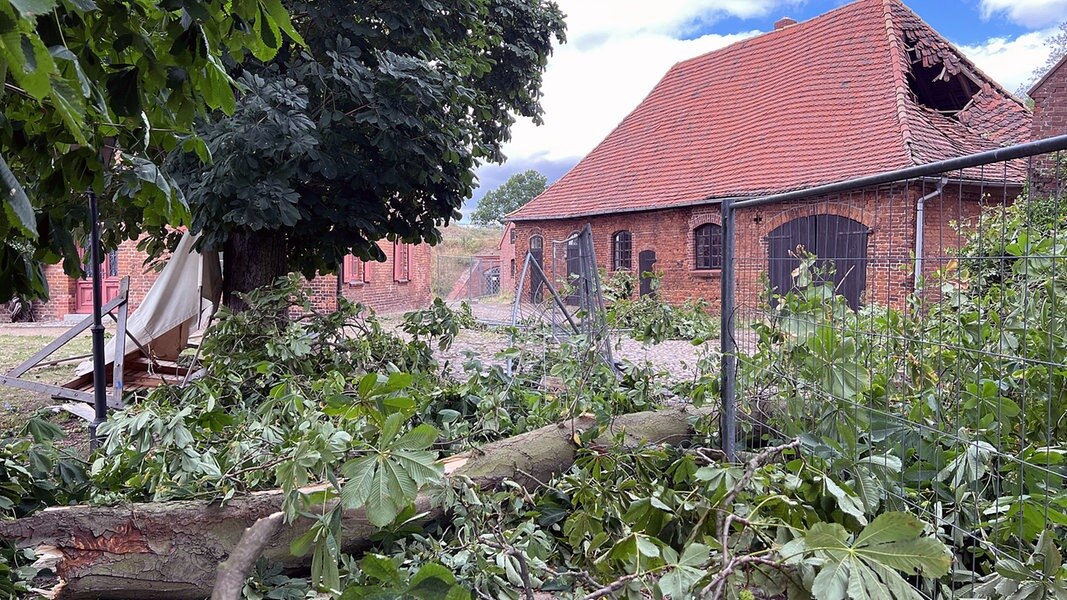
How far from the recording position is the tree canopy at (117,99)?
1.64m

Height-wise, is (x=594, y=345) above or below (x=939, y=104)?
below

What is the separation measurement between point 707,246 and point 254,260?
12364 millimetres

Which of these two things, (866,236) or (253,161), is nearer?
(866,236)

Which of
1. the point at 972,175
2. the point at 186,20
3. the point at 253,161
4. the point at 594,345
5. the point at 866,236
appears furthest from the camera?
the point at 253,161

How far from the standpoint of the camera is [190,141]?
2281 mm

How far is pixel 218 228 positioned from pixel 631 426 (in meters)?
4.10

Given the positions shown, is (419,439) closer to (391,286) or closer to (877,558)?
(877,558)

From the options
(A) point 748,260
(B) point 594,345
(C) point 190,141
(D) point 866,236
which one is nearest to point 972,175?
(D) point 866,236

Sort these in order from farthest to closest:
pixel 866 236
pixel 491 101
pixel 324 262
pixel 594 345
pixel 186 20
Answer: pixel 491 101 < pixel 324 262 < pixel 594 345 < pixel 866 236 < pixel 186 20

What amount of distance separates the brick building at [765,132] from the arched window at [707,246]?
3 centimetres

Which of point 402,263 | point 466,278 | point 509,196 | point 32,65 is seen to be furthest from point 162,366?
point 509,196

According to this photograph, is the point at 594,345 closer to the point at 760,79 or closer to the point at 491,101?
the point at 491,101

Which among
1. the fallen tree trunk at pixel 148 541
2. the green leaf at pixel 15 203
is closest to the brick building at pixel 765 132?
the fallen tree trunk at pixel 148 541

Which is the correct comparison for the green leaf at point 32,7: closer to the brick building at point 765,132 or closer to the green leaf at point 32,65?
the green leaf at point 32,65
